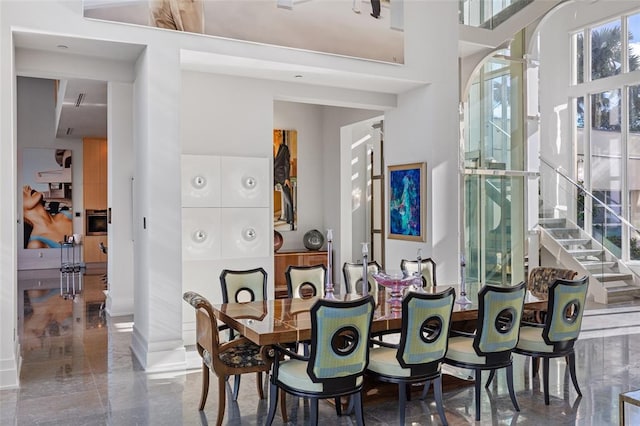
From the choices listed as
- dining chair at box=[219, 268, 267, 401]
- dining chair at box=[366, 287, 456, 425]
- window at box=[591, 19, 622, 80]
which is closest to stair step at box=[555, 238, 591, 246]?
window at box=[591, 19, 622, 80]

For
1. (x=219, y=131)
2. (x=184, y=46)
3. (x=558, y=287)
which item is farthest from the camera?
(x=219, y=131)

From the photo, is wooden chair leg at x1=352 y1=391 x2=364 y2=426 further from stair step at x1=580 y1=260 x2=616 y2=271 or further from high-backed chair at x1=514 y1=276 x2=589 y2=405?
stair step at x1=580 y1=260 x2=616 y2=271

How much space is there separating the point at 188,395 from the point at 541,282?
3.65 meters

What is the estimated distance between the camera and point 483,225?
7883 millimetres

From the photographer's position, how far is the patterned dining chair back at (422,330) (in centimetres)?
357

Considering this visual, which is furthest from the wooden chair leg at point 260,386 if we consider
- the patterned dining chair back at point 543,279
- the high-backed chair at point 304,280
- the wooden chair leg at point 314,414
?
the patterned dining chair back at point 543,279

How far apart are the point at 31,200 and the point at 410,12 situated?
35.9 feet

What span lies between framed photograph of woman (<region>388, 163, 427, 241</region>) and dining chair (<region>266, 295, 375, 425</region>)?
12.1 feet

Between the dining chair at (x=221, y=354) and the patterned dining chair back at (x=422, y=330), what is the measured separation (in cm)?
97

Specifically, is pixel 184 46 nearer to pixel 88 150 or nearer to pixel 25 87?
pixel 88 150

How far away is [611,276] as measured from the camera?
358 inches

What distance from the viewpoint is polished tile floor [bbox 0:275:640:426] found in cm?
389

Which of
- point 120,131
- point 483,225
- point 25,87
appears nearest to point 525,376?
point 483,225

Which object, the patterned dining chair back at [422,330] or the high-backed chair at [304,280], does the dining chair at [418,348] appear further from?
the high-backed chair at [304,280]
